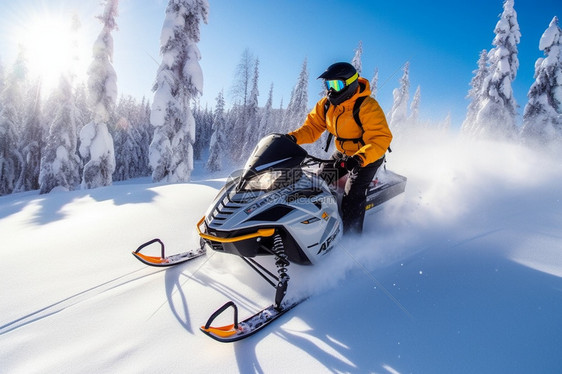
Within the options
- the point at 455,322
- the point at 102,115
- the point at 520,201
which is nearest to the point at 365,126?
the point at 455,322

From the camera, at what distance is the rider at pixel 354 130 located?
128 inches

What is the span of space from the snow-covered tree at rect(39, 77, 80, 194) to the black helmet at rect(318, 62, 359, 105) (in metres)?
23.6

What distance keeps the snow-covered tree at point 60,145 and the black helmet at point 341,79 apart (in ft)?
77.3

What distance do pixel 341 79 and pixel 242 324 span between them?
2822mm

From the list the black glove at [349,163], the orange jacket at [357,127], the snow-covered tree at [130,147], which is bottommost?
the snow-covered tree at [130,147]

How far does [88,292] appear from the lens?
2660mm

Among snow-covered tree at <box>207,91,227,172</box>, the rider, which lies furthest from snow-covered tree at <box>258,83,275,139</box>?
the rider

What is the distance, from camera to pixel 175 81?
15039 mm

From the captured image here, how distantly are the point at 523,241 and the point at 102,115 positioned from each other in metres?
20.6

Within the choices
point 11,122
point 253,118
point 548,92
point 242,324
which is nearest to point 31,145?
point 11,122

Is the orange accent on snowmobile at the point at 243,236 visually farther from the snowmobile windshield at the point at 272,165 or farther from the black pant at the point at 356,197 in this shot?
the black pant at the point at 356,197

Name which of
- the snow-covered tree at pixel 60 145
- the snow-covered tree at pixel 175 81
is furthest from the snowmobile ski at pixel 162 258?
the snow-covered tree at pixel 60 145

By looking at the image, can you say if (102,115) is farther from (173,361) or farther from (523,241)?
(523,241)

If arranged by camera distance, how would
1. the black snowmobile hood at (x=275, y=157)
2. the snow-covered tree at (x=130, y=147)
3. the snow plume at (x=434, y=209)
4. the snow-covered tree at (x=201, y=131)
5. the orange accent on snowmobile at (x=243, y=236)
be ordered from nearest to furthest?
the orange accent on snowmobile at (x=243, y=236) → the black snowmobile hood at (x=275, y=157) → the snow plume at (x=434, y=209) → the snow-covered tree at (x=130, y=147) → the snow-covered tree at (x=201, y=131)
